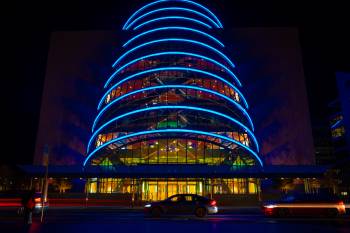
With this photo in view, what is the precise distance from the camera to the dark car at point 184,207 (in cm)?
1925

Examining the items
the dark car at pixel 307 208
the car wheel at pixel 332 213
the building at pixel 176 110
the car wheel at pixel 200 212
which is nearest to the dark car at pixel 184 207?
the car wheel at pixel 200 212

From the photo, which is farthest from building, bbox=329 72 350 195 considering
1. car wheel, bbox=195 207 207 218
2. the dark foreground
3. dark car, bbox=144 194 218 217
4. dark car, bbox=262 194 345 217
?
the dark foreground

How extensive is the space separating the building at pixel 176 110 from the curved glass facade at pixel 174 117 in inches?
5.6

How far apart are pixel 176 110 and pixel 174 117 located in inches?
46.0

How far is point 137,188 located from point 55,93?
2767 centimetres

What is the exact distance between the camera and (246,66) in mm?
59406

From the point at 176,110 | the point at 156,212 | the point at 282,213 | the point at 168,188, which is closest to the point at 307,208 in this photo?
the point at 282,213

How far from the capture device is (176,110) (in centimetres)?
4156

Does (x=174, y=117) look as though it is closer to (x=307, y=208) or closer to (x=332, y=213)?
(x=307, y=208)

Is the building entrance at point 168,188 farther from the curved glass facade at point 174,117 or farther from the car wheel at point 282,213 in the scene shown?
the car wheel at point 282,213

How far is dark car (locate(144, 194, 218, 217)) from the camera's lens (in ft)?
63.1

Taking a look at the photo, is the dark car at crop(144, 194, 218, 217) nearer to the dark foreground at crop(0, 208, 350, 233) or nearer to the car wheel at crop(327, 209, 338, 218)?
the dark foreground at crop(0, 208, 350, 233)

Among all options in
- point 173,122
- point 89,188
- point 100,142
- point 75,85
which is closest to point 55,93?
point 75,85

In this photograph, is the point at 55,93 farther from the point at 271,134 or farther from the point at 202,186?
the point at 271,134
